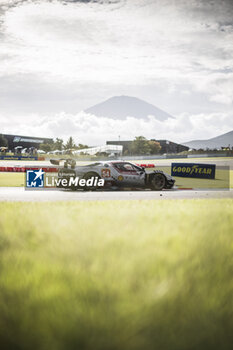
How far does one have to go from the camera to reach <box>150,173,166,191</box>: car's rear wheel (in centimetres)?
1286

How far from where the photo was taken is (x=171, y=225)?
4070mm

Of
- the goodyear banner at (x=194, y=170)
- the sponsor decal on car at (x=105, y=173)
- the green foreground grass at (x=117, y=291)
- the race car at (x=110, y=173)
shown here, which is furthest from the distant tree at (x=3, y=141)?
the green foreground grass at (x=117, y=291)

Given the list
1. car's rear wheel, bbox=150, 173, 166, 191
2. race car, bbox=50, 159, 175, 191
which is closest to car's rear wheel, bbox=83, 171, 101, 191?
race car, bbox=50, 159, 175, 191

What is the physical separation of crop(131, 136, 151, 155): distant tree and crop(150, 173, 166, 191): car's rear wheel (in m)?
87.2

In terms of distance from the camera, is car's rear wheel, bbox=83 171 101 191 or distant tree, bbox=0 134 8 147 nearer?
car's rear wheel, bbox=83 171 101 191

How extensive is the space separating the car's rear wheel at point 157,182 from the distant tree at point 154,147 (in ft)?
303

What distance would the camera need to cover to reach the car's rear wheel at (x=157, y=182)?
1286 cm

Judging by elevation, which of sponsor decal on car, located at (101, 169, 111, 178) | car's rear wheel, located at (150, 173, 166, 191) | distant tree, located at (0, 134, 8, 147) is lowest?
car's rear wheel, located at (150, 173, 166, 191)

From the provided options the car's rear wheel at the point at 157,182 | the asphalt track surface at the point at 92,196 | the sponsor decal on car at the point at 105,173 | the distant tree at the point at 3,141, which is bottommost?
the asphalt track surface at the point at 92,196

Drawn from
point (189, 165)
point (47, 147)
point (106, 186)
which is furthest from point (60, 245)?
point (47, 147)

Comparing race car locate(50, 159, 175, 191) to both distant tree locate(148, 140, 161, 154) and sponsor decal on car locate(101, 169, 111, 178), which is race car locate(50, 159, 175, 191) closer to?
sponsor decal on car locate(101, 169, 111, 178)

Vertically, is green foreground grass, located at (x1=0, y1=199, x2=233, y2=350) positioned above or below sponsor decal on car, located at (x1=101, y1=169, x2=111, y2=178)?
below

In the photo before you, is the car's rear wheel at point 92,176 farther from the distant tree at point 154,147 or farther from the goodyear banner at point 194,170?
the distant tree at point 154,147

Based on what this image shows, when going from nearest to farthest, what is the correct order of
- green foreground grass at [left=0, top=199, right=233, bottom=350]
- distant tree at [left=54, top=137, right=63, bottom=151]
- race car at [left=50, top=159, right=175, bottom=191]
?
green foreground grass at [left=0, top=199, right=233, bottom=350]
race car at [left=50, top=159, right=175, bottom=191]
distant tree at [left=54, top=137, right=63, bottom=151]
